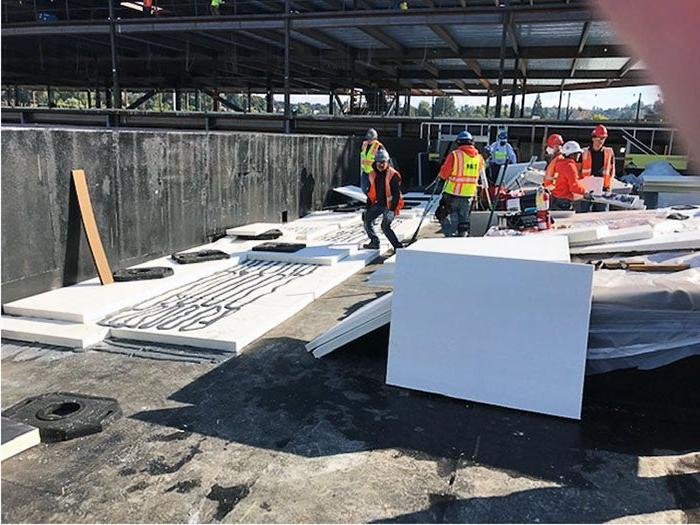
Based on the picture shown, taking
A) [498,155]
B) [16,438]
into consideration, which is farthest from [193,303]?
[498,155]

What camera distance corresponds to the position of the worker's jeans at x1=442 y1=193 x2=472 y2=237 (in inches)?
341

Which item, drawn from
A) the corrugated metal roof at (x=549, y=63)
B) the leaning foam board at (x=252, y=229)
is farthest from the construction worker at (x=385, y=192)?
the corrugated metal roof at (x=549, y=63)

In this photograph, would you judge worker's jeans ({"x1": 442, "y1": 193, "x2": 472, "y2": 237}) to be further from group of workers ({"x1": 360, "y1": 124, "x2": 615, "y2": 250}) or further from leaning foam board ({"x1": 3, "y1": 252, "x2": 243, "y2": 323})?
leaning foam board ({"x1": 3, "y1": 252, "x2": 243, "y2": 323})

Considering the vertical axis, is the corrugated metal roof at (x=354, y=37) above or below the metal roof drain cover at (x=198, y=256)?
above

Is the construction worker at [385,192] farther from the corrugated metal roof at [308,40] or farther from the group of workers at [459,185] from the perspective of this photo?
the corrugated metal roof at [308,40]

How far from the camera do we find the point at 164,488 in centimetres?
308

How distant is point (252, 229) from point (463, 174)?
4038 millimetres

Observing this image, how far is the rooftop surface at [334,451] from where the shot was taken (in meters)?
2.96

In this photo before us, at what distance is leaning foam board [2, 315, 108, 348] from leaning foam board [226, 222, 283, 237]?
444cm

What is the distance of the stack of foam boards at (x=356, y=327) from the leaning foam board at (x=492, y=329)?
0.32m

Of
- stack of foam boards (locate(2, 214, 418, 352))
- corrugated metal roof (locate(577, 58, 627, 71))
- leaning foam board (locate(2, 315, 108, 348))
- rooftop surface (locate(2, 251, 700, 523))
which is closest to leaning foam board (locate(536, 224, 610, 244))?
rooftop surface (locate(2, 251, 700, 523))

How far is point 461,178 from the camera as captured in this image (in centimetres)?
839

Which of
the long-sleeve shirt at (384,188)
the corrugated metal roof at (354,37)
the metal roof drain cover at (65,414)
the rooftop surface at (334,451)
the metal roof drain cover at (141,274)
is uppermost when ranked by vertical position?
the corrugated metal roof at (354,37)

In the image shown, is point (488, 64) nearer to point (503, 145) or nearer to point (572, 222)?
point (503, 145)
